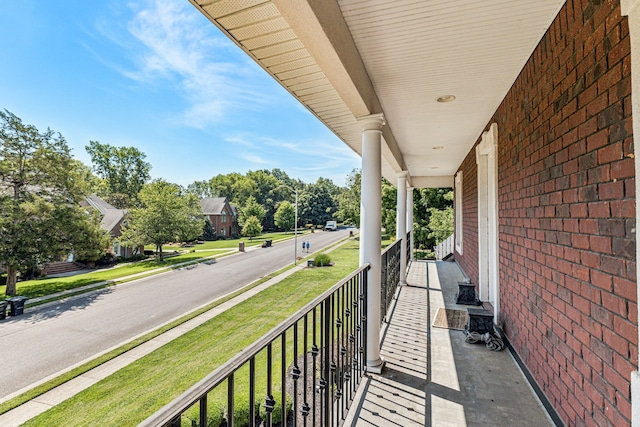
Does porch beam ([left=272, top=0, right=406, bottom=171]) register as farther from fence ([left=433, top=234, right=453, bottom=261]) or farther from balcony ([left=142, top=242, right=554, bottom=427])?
fence ([left=433, top=234, right=453, bottom=261])

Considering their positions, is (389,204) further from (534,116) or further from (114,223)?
(114,223)

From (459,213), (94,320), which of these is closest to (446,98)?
(459,213)

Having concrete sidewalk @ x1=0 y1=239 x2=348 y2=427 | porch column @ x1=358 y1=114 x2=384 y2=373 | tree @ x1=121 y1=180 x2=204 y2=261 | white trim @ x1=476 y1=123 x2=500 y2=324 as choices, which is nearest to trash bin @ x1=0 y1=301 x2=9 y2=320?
concrete sidewalk @ x1=0 y1=239 x2=348 y2=427

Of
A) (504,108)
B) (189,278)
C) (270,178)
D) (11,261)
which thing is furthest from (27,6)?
(270,178)

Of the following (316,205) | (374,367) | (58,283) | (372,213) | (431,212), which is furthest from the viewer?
(316,205)

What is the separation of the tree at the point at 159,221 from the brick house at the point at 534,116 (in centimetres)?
1983

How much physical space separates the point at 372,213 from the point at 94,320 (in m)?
9.75

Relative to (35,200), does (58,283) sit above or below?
below

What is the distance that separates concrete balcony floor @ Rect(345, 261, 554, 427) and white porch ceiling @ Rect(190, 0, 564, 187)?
7.24ft

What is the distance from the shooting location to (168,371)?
18.0ft

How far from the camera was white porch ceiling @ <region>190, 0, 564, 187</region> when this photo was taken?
149cm

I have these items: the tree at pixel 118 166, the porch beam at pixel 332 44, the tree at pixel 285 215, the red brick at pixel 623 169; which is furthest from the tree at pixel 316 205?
the red brick at pixel 623 169

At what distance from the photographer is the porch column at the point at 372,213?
263 centimetres

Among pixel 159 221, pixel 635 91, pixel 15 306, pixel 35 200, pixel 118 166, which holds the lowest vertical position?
pixel 15 306
